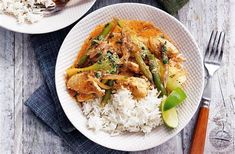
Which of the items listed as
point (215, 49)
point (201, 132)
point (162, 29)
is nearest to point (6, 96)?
point (162, 29)

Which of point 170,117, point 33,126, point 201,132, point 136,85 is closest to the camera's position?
point 136,85

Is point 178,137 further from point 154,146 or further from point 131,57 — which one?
point 131,57

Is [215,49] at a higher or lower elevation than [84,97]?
higher

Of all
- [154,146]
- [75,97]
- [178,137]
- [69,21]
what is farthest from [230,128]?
[69,21]

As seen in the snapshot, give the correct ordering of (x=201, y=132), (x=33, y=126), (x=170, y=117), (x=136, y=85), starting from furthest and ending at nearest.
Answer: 1. (x=33, y=126)
2. (x=201, y=132)
3. (x=170, y=117)
4. (x=136, y=85)

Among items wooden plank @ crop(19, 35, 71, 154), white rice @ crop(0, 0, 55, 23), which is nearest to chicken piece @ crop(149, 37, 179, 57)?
white rice @ crop(0, 0, 55, 23)

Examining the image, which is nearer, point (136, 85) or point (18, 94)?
point (136, 85)

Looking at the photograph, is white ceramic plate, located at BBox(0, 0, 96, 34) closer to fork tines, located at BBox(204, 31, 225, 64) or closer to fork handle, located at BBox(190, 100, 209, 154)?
fork tines, located at BBox(204, 31, 225, 64)

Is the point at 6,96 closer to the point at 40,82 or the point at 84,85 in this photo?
the point at 40,82
